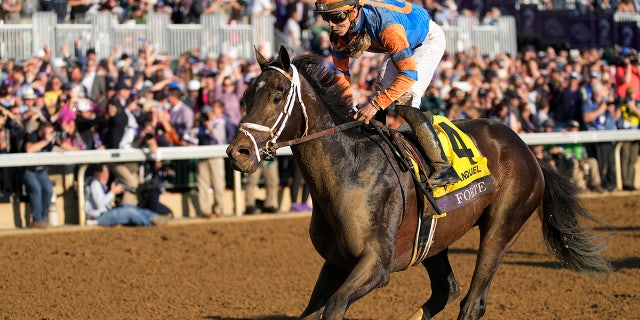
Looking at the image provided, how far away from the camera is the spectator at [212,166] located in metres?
12.8

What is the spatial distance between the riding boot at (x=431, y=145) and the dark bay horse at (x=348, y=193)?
8.9 inches

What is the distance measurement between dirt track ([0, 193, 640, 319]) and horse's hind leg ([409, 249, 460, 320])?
2.06 ft

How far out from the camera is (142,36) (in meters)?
17.8

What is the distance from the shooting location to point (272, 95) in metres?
5.37

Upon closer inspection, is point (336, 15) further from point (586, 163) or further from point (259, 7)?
point (259, 7)

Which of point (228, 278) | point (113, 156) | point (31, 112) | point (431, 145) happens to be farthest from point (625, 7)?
point (431, 145)

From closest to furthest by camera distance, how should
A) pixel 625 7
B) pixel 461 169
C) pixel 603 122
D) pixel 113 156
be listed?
pixel 461 169, pixel 113 156, pixel 603 122, pixel 625 7

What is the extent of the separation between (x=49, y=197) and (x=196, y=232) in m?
1.95

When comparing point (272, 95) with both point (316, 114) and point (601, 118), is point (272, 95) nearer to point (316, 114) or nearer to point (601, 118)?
point (316, 114)

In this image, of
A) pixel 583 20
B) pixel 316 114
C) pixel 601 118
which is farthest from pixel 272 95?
pixel 583 20

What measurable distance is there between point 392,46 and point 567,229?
7.14 ft

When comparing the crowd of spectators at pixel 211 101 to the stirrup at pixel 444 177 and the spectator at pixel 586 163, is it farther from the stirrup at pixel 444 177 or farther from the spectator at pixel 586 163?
the stirrup at pixel 444 177

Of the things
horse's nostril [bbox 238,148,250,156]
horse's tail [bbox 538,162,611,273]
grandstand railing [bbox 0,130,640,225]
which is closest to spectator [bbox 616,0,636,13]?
grandstand railing [bbox 0,130,640,225]

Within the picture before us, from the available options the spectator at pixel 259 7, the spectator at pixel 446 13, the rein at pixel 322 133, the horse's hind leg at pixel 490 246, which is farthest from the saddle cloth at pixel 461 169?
the spectator at pixel 446 13
